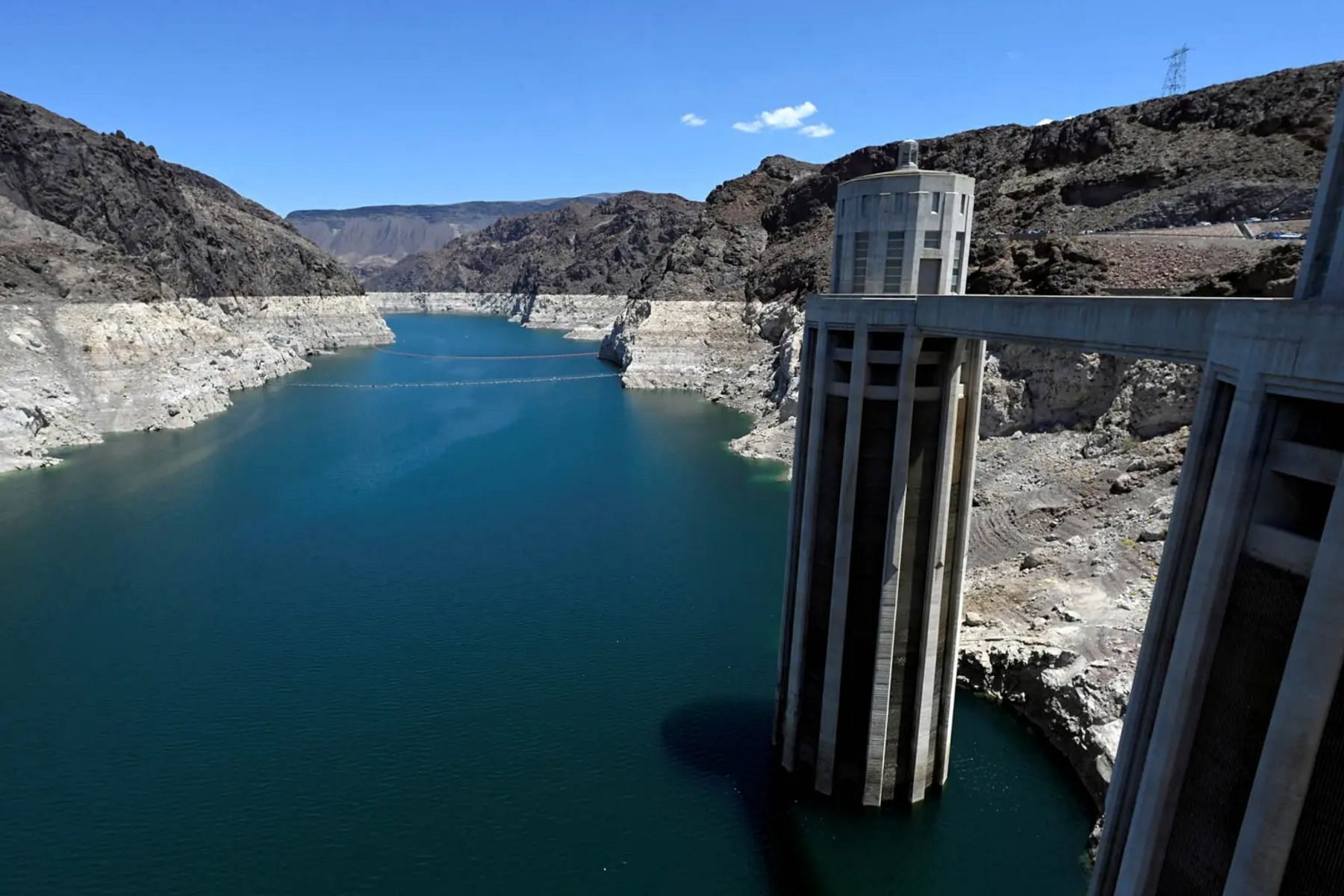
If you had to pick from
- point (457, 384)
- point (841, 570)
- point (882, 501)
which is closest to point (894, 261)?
point (882, 501)

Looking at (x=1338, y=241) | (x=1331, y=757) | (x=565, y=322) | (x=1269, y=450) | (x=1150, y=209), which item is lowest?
(x=565, y=322)

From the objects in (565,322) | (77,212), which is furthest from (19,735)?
(565,322)

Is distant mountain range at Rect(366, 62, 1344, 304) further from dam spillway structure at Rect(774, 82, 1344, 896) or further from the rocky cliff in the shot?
the rocky cliff

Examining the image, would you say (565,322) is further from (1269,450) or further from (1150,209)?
(1269,450)

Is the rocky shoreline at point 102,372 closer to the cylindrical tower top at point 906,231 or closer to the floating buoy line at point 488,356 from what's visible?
the floating buoy line at point 488,356

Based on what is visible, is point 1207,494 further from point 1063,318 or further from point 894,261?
point 894,261
